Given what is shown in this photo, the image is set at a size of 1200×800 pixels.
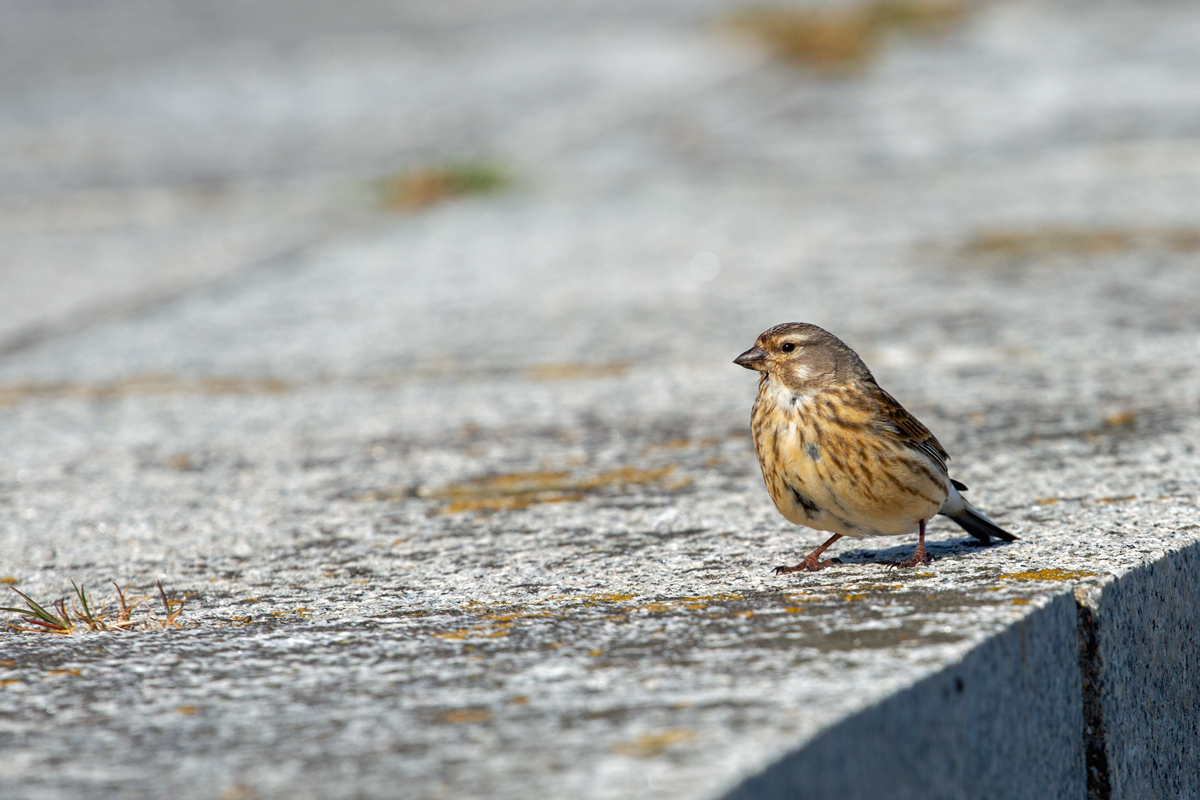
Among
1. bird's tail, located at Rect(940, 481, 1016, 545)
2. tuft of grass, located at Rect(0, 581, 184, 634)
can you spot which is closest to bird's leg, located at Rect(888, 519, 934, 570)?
bird's tail, located at Rect(940, 481, 1016, 545)

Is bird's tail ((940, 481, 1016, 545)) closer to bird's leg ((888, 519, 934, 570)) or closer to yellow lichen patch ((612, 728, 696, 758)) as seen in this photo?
bird's leg ((888, 519, 934, 570))

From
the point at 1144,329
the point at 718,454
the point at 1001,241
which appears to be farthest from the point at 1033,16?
the point at 718,454

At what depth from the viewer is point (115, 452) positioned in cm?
435

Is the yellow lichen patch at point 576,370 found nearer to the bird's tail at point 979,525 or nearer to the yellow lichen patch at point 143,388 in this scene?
the yellow lichen patch at point 143,388

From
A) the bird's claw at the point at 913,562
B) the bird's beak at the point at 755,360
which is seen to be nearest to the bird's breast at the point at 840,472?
the bird's claw at the point at 913,562

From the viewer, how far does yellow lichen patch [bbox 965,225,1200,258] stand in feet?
19.5

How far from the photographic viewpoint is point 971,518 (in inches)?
123

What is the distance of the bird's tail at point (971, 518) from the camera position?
3.07m

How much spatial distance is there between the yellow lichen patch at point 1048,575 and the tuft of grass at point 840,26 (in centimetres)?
846

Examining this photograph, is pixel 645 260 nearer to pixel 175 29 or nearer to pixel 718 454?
pixel 718 454

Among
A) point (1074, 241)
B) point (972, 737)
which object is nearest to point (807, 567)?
point (972, 737)

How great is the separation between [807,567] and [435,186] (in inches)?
218

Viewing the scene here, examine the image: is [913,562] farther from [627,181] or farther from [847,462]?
[627,181]

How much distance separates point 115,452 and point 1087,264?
12.6 feet
